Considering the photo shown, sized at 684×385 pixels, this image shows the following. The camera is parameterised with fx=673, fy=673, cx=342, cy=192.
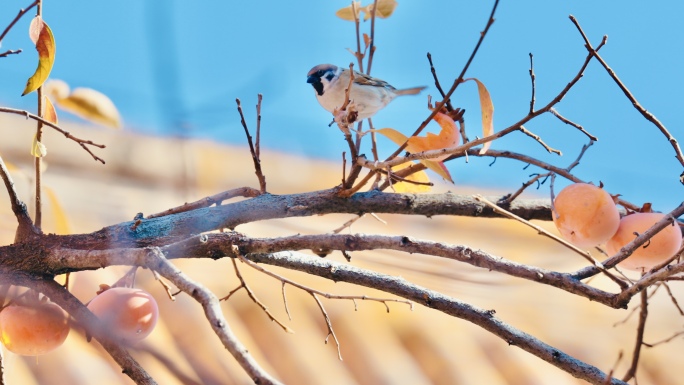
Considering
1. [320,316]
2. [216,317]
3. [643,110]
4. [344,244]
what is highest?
[320,316]

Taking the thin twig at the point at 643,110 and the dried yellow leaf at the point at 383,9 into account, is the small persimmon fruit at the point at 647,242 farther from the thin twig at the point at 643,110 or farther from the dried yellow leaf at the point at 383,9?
the dried yellow leaf at the point at 383,9

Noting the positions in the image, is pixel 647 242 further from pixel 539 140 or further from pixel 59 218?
pixel 59 218

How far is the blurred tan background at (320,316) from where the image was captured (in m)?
1.67

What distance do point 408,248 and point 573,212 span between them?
0.32 meters

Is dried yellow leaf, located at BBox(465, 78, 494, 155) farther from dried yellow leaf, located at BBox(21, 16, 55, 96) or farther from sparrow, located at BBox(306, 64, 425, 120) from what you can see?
dried yellow leaf, located at BBox(21, 16, 55, 96)

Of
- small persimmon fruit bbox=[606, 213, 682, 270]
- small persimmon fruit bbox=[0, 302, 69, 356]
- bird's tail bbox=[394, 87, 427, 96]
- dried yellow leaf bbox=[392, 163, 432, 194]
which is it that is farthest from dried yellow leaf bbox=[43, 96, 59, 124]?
bird's tail bbox=[394, 87, 427, 96]

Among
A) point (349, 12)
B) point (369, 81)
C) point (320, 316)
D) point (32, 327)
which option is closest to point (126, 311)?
point (32, 327)

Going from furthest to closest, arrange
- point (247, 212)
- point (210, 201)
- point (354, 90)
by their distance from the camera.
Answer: point (354, 90), point (210, 201), point (247, 212)

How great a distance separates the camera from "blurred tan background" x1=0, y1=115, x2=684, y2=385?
167 cm

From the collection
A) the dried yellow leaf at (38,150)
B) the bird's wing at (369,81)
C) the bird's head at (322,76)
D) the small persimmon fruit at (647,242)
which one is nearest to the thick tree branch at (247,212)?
the dried yellow leaf at (38,150)

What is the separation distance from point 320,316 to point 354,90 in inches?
29.5

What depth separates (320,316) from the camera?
6.52 feet

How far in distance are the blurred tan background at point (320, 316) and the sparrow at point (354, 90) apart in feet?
0.92

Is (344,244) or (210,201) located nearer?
(344,244)
